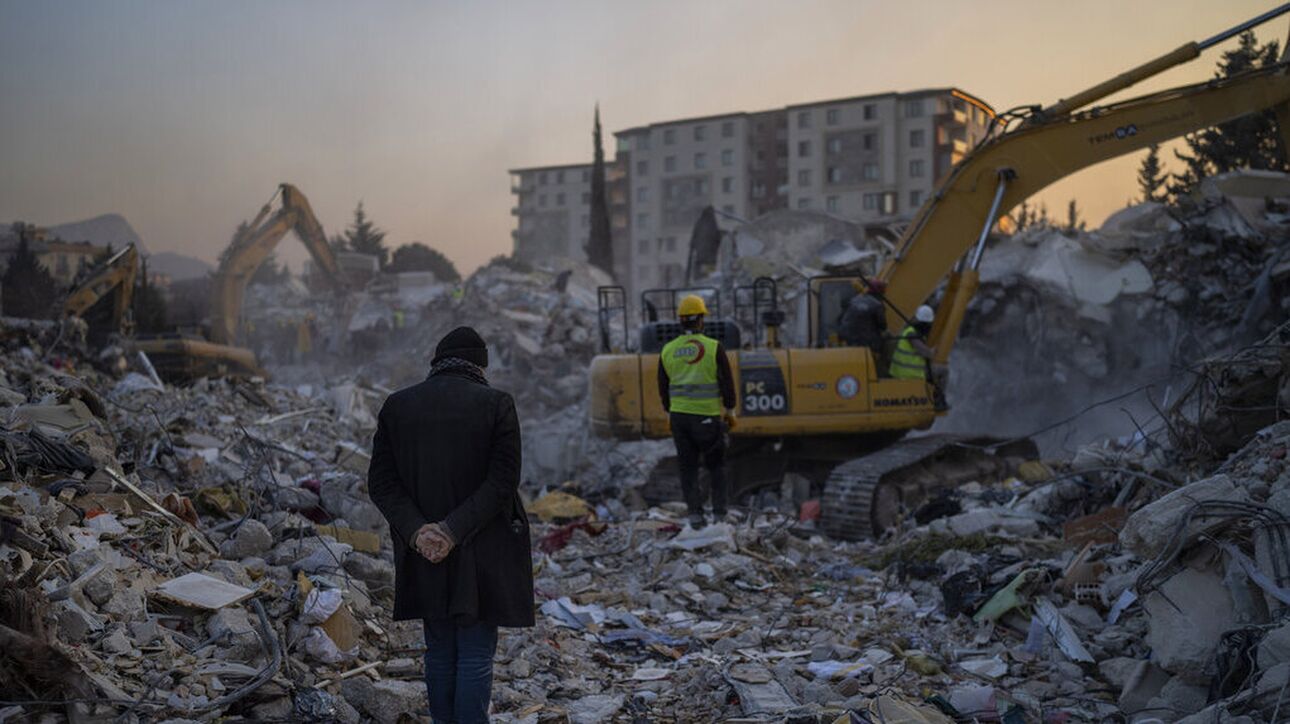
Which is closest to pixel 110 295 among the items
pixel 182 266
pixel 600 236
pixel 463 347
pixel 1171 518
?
pixel 463 347

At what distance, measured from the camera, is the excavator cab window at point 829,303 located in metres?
10.8

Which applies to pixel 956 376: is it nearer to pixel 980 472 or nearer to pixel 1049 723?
pixel 980 472

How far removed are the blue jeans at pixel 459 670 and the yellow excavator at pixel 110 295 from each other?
13.9 metres

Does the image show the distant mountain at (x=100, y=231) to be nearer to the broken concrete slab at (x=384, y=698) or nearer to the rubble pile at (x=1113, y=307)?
the rubble pile at (x=1113, y=307)

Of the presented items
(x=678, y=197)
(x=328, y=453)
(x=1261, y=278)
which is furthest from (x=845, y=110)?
(x=328, y=453)

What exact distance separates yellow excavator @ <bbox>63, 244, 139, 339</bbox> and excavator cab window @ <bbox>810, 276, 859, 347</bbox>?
10.8 meters

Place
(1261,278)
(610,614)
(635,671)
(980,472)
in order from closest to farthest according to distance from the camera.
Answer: (635,671) → (610,614) → (980,472) → (1261,278)

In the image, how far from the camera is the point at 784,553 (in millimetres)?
8188

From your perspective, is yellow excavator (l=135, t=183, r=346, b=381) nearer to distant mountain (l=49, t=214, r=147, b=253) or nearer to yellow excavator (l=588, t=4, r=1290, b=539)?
distant mountain (l=49, t=214, r=147, b=253)

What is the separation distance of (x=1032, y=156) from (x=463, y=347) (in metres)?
7.78

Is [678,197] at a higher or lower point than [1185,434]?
higher

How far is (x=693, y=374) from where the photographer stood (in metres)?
8.17

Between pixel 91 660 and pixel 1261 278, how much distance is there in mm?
12749

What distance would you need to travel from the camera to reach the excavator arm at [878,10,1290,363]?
368 inches
